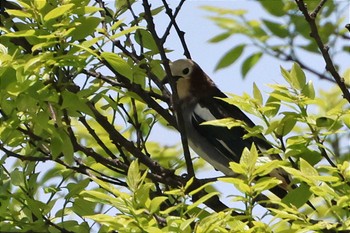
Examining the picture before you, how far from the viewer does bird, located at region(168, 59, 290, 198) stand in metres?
4.93

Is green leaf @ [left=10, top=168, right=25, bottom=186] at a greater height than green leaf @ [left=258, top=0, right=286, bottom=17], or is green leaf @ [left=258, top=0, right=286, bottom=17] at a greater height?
green leaf @ [left=258, top=0, right=286, bottom=17]

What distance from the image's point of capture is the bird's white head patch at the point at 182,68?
17.0ft

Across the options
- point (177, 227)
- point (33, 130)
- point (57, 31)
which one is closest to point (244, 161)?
point (177, 227)

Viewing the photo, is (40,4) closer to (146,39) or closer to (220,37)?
(146,39)

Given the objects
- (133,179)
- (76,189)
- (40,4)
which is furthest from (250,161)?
(40,4)

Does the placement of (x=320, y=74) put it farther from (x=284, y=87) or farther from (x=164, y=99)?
(x=284, y=87)

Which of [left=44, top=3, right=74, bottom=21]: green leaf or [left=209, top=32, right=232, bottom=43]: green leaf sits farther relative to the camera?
[left=209, top=32, right=232, bottom=43]: green leaf

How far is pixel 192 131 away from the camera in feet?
16.9

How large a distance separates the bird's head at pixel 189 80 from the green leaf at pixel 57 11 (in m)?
2.64

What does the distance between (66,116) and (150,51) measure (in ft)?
2.14

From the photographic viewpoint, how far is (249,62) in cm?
376

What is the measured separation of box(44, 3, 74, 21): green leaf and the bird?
7.01 feet

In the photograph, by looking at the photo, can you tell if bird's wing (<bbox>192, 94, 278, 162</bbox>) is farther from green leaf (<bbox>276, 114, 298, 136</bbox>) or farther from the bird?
green leaf (<bbox>276, 114, 298, 136</bbox>)

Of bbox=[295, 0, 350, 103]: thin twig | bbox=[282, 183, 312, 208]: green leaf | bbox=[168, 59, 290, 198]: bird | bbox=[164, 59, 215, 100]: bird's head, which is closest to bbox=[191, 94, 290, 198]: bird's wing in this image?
bbox=[168, 59, 290, 198]: bird
